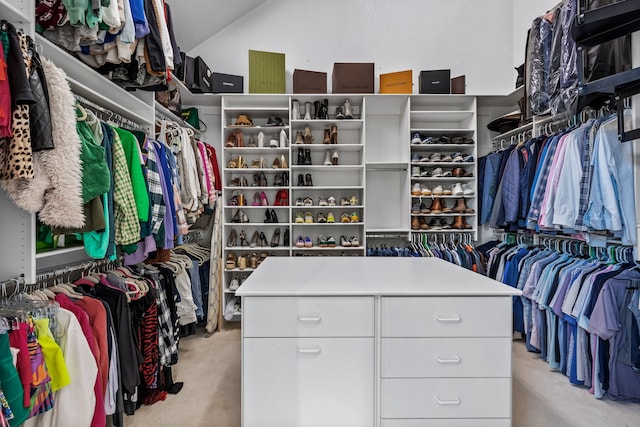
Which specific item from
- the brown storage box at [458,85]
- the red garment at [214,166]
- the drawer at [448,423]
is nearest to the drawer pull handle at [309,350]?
the drawer at [448,423]

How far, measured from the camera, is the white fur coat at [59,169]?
1.35 metres

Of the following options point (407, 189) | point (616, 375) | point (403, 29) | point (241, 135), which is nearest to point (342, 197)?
point (407, 189)

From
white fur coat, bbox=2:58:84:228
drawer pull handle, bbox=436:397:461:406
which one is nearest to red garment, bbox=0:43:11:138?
white fur coat, bbox=2:58:84:228

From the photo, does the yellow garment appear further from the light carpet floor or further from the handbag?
the handbag

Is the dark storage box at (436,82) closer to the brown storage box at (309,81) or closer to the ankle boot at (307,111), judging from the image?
the brown storage box at (309,81)

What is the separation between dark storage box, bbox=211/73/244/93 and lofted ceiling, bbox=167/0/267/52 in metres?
0.53

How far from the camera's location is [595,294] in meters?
2.18

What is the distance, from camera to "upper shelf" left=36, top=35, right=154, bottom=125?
5.57ft

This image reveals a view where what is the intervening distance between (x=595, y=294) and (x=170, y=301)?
274cm

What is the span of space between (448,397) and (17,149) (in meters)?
1.85

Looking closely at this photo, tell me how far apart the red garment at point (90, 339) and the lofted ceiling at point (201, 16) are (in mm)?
2835

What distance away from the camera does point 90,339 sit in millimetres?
1586

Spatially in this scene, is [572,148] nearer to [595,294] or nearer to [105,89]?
[595,294]

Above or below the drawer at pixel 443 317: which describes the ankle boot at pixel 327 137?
above
